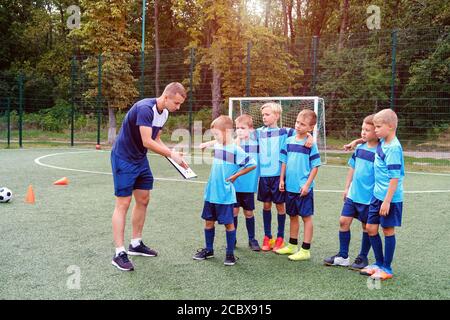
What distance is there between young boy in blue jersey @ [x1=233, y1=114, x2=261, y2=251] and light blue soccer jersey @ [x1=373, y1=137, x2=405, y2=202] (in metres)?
1.24

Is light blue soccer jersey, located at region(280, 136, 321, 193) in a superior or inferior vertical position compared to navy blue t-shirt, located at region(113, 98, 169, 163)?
inferior

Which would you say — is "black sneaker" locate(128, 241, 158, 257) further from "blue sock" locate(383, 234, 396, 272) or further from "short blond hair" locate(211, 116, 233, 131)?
"blue sock" locate(383, 234, 396, 272)

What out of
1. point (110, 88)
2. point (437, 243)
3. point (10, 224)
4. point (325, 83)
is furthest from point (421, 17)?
point (10, 224)

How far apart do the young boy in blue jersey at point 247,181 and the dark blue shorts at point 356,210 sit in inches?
37.5

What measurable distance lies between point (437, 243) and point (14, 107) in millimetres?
24901

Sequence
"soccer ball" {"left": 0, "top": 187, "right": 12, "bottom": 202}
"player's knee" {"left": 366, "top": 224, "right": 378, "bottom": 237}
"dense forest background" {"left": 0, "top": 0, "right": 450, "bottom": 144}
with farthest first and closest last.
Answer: "dense forest background" {"left": 0, "top": 0, "right": 450, "bottom": 144} → "soccer ball" {"left": 0, "top": 187, "right": 12, "bottom": 202} → "player's knee" {"left": 366, "top": 224, "right": 378, "bottom": 237}

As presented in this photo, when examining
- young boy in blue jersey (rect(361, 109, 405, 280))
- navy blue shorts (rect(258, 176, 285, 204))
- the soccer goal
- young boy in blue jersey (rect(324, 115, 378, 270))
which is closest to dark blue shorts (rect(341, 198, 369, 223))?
young boy in blue jersey (rect(324, 115, 378, 270))

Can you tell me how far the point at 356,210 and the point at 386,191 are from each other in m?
0.42

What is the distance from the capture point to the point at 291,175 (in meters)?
4.64

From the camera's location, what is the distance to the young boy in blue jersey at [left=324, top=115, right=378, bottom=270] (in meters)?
4.27

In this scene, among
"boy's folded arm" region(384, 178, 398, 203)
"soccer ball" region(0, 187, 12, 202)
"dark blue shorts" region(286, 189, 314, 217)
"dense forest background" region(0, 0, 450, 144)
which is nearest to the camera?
"boy's folded arm" region(384, 178, 398, 203)

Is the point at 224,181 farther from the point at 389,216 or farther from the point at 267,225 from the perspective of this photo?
the point at 389,216

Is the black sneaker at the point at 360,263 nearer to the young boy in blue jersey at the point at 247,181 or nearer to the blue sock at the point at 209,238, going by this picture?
the young boy in blue jersey at the point at 247,181

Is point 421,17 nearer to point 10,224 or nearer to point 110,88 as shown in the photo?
point 110,88
